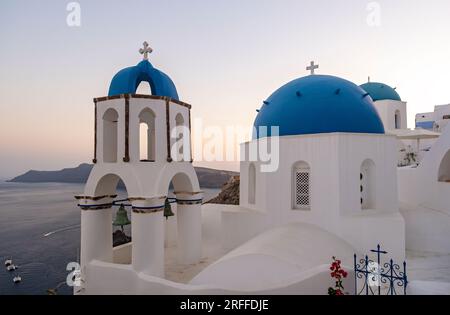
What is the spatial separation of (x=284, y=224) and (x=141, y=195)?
4.78 metres

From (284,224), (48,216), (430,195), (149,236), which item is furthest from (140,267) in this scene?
(48,216)

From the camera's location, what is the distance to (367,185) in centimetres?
1016

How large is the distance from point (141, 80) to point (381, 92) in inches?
739

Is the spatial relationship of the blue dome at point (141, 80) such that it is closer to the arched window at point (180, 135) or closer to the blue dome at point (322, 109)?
the arched window at point (180, 135)

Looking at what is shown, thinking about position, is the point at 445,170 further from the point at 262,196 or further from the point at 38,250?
the point at 38,250

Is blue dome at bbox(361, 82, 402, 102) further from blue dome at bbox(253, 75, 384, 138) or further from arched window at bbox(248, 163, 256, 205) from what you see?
arched window at bbox(248, 163, 256, 205)

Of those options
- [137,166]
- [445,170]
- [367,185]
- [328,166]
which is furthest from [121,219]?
[445,170]

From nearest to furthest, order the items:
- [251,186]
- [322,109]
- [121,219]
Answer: [322,109] → [251,186] → [121,219]

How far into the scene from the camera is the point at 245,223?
10852 mm

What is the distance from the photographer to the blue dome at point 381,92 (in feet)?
70.5

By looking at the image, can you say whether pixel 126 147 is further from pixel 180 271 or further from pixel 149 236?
pixel 180 271

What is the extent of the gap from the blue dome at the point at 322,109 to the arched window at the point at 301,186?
124 cm
